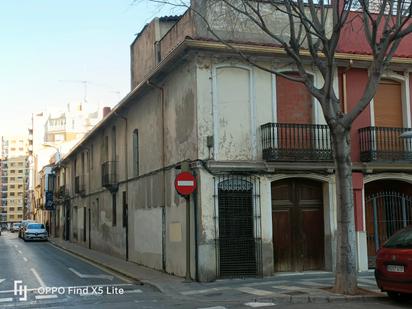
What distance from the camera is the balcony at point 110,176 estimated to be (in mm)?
A: 25547

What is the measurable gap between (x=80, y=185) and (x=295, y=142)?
23422 millimetres

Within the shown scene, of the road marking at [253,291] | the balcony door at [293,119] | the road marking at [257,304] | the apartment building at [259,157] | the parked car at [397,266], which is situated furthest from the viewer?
the balcony door at [293,119]

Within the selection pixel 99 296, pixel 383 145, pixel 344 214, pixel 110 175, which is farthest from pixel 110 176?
pixel 344 214

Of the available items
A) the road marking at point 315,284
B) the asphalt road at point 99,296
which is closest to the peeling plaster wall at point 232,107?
the road marking at point 315,284

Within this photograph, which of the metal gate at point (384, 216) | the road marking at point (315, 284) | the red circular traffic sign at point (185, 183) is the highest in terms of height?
the red circular traffic sign at point (185, 183)

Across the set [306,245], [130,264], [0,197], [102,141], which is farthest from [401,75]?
[0,197]

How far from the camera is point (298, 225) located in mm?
16516

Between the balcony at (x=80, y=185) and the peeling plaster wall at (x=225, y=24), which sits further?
the balcony at (x=80, y=185)

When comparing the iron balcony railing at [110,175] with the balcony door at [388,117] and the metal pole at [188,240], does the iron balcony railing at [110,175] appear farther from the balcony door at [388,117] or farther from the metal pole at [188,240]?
the balcony door at [388,117]

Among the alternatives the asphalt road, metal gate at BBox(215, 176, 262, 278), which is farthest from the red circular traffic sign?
the asphalt road

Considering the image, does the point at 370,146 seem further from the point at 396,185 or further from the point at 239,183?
the point at 239,183

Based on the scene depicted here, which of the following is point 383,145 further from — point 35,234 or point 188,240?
point 35,234

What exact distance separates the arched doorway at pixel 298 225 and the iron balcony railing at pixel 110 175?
11.0 meters

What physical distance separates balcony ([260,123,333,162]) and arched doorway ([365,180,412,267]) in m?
2.52
